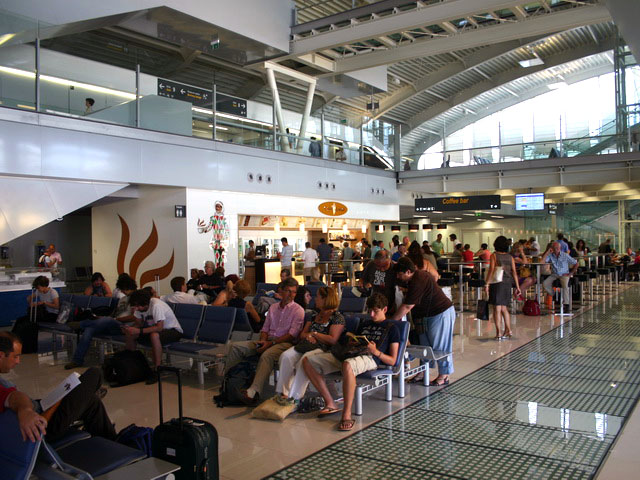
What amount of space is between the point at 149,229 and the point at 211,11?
5560 millimetres

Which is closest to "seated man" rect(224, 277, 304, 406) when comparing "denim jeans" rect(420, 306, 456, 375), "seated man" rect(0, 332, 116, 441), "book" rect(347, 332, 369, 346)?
"book" rect(347, 332, 369, 346)

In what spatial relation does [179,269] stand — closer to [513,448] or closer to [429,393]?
[429,393]

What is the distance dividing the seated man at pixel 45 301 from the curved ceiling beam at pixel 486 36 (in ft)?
38.5

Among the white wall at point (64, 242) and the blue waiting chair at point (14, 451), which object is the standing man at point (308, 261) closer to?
the white wall at point (64, 242)

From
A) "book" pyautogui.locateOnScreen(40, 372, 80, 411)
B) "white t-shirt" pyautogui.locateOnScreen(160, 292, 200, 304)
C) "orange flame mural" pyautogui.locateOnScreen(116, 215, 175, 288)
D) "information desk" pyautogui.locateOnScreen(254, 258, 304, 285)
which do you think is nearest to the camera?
"book" pyautogui.locateOnScreen(40, 372, 80, 411)

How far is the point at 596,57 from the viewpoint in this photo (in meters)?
33.0

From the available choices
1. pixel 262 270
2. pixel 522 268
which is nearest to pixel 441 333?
pixel 522 268

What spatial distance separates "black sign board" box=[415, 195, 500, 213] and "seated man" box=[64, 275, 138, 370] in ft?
42.5

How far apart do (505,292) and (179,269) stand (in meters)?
7.63

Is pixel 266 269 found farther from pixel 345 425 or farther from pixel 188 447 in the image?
pixel 188 447

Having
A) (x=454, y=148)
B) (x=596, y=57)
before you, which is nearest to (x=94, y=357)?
(x=454, y=148)

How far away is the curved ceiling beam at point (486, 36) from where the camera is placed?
13469mm

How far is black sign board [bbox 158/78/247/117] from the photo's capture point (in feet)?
43.6

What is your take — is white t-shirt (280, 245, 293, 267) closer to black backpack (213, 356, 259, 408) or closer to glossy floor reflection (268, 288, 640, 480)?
glossy floor reflection (268, 288, 640, 480)
